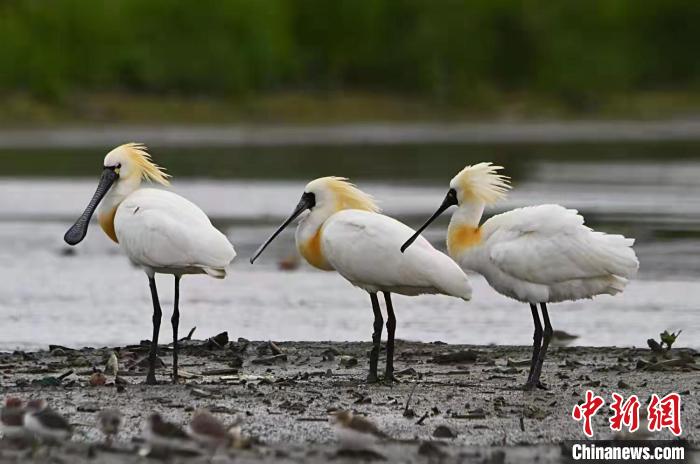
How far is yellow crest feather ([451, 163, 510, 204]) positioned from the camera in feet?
34.7

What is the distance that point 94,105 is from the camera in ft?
182

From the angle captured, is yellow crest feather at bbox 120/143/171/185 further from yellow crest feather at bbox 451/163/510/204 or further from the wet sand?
yellow crest feather at bbox 451/163/510/204

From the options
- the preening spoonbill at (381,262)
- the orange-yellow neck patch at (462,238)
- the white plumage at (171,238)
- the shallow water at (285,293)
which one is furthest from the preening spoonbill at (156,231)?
the shallow water at (285,293)

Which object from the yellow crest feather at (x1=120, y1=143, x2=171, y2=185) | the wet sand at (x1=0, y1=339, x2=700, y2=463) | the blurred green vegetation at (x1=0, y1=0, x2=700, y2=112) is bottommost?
the wet sand at (x1=0, y1=339, x2=700, y2=463)

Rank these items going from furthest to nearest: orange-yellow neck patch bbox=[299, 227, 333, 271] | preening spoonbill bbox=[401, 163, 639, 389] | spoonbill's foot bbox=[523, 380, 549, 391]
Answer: orange-yellow neck patch bbox=[299, 227, 333, 271]
preening spoonbill bbox=[401, 163, 639, 389]
spoonbill's foot bbox=[523, 380, 549, 391]

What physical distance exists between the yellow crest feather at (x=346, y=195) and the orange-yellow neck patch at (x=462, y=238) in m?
0.67

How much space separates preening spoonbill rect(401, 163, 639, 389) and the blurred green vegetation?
46.5 m

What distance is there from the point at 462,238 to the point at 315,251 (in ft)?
3.20

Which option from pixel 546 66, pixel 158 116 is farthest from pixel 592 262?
pixel 546 66

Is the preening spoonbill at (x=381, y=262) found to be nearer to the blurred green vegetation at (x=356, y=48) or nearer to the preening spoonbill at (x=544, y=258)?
the preening spoonbill at (x=544, y=258)

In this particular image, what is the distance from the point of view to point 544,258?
998 centimetres

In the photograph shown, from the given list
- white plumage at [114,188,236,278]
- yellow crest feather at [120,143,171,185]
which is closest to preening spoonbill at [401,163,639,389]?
→ white plumage at [114,188,236,278]

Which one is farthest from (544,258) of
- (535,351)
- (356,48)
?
(356,48)

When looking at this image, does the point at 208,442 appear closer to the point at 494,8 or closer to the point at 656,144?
the point at 656,144
